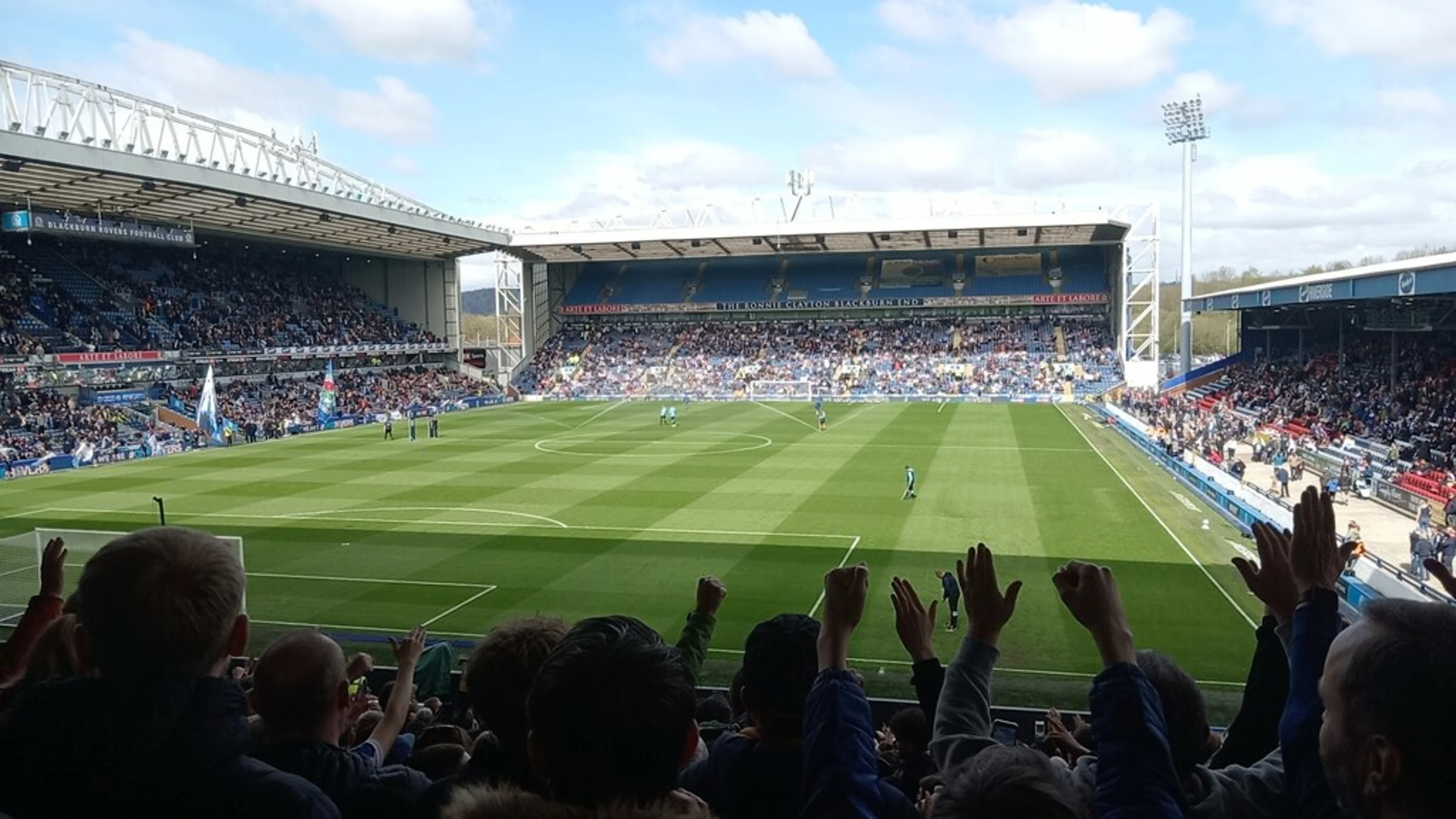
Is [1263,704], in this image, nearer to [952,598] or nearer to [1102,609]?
[1102,609]

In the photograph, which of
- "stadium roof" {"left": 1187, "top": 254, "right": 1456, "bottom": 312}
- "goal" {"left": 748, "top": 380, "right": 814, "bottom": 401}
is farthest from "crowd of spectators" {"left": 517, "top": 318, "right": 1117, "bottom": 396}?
"stadium roof" {"left": 1187, "top": 254, "right": 1456, "bottom": 312}

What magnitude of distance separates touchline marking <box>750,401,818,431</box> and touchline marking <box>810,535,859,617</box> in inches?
832

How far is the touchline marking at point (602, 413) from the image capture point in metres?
46.0

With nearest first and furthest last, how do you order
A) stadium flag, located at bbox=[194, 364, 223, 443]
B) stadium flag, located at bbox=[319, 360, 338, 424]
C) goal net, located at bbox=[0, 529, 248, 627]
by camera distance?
1. goal net, located at bbox=[0, 529, 248, 627]
2. stadium flag, located at bbox=[194, 364, 223, 443]
3. stadium flag, located at bbox=[319, 360, 338, 424]

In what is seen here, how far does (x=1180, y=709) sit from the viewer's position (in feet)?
11.0

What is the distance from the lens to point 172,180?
116ft

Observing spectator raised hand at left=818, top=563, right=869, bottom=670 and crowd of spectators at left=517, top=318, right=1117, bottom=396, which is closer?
spectator raised hand at left=818, top=563, right=869, bottom=670

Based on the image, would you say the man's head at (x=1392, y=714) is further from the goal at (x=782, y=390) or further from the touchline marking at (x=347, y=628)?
the goal at (x=782, y=390)

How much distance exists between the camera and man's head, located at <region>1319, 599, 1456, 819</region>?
6.47 feet

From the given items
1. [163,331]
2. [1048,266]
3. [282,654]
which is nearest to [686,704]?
[282,654]

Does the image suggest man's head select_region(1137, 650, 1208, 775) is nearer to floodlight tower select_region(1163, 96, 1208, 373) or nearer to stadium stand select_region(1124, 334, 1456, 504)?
stadium stand select_region(1124, 334, 1456, 504)

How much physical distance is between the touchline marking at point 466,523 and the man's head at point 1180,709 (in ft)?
58.0

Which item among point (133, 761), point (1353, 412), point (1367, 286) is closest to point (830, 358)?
point (1353, 412)

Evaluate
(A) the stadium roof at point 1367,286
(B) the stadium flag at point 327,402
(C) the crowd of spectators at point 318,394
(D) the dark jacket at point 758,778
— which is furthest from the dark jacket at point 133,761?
(C) the crowd of spectators at point 318,394
